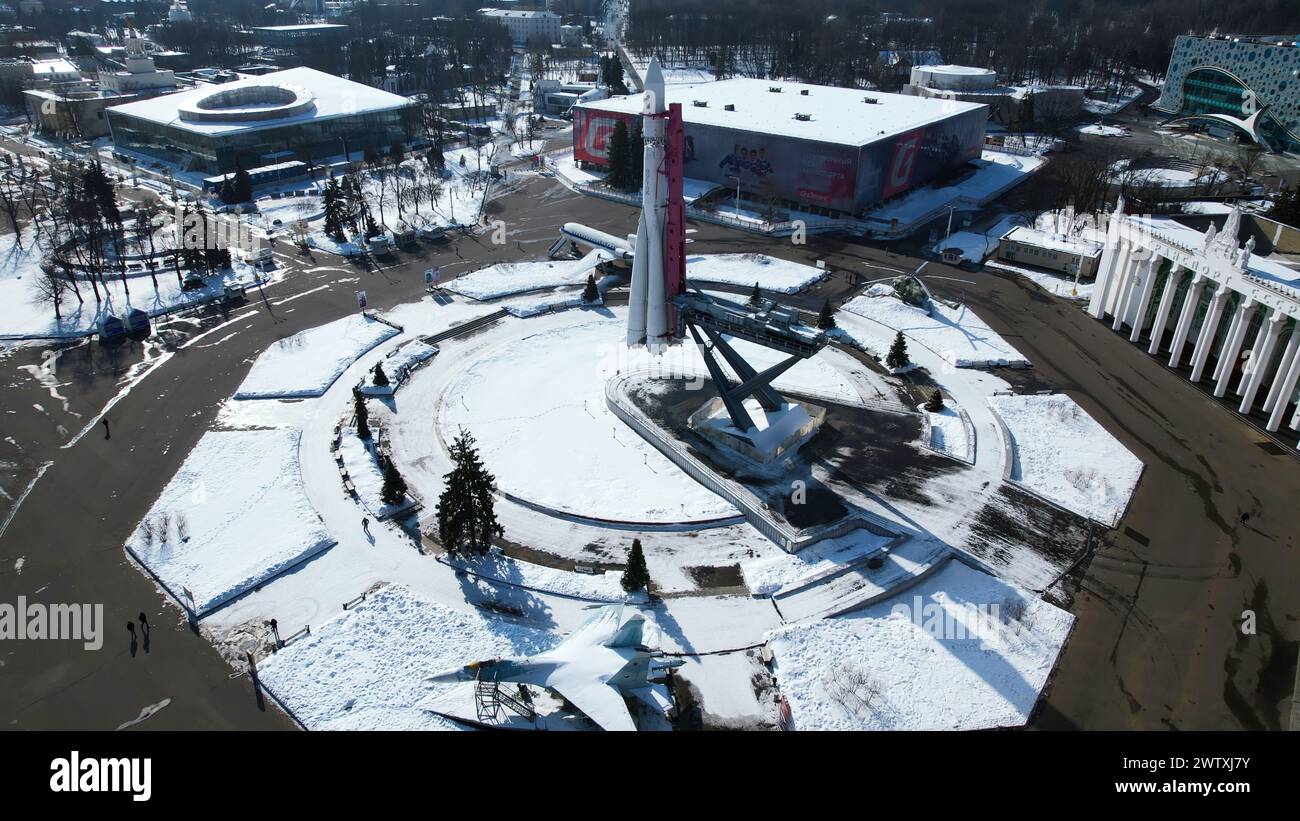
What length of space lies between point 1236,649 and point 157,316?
256 feet

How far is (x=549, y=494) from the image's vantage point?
45031mm

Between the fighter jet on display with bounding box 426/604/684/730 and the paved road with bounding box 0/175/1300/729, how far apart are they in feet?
31.1

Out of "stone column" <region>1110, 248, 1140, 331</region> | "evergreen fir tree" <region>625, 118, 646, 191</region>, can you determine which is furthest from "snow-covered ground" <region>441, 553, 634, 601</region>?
"evergreen fir tree" <region>625, 118, 646, 191</region>

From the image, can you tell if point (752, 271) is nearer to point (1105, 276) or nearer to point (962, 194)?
point (1105, 276)

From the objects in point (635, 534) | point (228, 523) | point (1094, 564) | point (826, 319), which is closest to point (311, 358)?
point (228, 523)

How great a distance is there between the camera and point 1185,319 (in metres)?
57.8

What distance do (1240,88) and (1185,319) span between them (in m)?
103

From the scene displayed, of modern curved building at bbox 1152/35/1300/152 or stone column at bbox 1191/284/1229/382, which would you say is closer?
stone column at bbox 1191/284/1229/382

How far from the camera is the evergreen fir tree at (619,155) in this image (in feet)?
327

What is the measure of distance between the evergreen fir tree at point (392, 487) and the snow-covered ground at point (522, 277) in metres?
30.3

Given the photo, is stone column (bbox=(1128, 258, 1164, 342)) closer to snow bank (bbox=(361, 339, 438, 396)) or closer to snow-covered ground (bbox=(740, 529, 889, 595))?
snow-covered ground (bbox=(740, 529, 889, 595))

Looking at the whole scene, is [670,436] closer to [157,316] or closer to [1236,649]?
[1236,649]

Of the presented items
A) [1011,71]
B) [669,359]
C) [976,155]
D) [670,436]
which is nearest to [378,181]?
[669,359]

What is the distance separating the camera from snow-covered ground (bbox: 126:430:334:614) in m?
38.6
